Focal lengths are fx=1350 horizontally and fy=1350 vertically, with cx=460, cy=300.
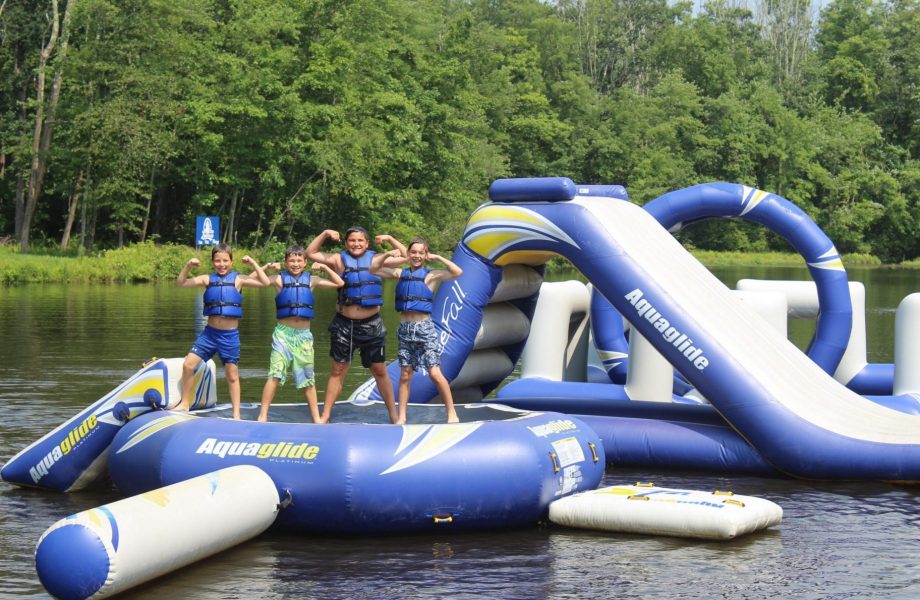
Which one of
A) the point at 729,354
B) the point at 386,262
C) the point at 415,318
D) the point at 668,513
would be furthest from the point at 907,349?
the point at 386,262

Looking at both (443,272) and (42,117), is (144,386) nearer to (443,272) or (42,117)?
(443,272)

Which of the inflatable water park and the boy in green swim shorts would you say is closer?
the inflatable water park

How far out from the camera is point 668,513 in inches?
344

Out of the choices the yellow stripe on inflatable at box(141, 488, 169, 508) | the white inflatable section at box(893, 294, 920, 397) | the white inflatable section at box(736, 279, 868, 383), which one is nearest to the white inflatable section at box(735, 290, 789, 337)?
the white inflatable section at box(736, 279, 868, 383)

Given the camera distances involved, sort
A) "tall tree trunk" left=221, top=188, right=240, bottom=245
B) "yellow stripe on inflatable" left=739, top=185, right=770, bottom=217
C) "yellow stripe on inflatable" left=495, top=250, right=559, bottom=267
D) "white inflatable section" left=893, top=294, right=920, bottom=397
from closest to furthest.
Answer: "yellow stripe on inflatable" left=495, top=250, right=559, bottom=267 → "white inflatable section" left=893, top=294, right=920, bottom=397 → "yellow stripe on inflatable" left=739, top=185, right=770, bottom=217 → "tall tree trunk" left=221, top=188, right=240, bottom=245

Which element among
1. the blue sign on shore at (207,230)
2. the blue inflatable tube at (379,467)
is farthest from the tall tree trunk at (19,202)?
the blue inflatable tube at (379,467)

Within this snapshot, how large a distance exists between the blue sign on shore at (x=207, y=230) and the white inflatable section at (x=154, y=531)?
32907 mm

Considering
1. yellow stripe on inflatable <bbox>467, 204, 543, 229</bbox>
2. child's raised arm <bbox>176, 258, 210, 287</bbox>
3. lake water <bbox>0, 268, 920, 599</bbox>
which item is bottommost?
lake water <bbox>0, 268, 920, 599</bbox>

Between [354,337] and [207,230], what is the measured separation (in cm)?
3162

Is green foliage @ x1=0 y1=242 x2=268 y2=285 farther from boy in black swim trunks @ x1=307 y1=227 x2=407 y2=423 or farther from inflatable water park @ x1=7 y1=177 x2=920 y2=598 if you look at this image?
boy in black swim trunks @ x1=307 y1=227 x2=407 y2=423

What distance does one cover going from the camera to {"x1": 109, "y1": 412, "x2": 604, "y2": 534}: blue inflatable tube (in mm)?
8500

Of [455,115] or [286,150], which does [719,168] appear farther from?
[286,150]

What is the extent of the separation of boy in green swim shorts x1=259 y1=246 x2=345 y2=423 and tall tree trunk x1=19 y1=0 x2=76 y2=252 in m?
32.5

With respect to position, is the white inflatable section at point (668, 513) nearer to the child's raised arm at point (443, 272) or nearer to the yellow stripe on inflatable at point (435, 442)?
the yellow stripe on inflatable at point (435, 442)
